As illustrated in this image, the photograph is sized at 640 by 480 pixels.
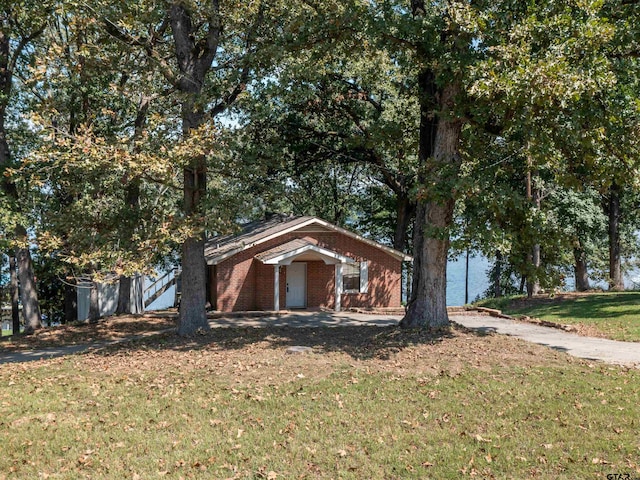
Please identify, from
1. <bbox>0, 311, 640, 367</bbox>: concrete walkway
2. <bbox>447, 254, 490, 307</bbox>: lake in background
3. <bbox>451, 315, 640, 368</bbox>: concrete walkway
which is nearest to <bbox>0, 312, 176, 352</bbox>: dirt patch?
<bbox>0, 311, 640, 367</bbox>: concrete walkway

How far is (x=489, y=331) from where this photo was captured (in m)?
13.8

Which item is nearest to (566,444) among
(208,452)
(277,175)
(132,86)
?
(208,452)

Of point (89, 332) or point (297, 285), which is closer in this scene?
point (89, 332)

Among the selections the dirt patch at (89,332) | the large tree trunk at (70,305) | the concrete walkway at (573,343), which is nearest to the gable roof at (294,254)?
the dirt patch at (89,332)

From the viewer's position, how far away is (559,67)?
8180 mm

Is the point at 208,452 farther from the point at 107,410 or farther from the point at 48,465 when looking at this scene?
the point at 107,410

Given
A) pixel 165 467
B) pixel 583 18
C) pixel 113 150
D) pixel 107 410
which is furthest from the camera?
pixel 113 150

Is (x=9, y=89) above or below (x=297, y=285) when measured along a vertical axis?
above

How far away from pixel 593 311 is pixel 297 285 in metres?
11.9

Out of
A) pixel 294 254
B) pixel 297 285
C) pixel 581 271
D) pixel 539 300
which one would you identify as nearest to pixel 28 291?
pixel 294 254

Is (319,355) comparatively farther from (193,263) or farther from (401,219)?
(401,219)

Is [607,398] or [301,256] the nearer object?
[607,398]

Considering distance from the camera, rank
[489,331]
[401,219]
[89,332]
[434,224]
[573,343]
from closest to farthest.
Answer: [434,224] < [573,343] < [489,331] < [89,332] < [401,219]

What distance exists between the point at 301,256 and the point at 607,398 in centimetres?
1590
